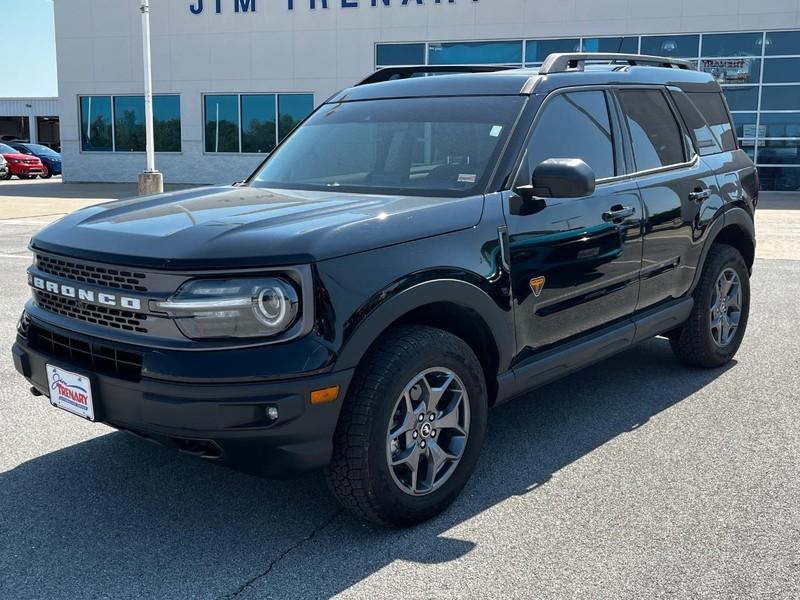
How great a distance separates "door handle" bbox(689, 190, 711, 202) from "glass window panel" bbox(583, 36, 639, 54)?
1947 centimetres

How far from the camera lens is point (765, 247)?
12.6 m

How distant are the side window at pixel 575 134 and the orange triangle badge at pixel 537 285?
0.46 m

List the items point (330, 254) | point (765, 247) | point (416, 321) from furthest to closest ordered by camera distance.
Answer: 1. point (765, 247)
2. point (416, 321)
3. point (330, 254)

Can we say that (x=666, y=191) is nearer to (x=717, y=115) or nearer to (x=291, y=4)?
(x=717, y=115)

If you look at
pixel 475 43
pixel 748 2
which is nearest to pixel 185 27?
pixel 475 43

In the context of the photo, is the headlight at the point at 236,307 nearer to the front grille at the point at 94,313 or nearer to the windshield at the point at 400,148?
the front grille at the point at 94,313

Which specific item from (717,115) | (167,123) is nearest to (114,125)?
(167,123)

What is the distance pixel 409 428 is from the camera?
3.39m

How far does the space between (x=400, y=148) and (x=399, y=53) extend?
22423 mm

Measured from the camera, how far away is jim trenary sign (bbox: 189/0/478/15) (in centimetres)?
2516

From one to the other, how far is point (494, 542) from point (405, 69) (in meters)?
3.08

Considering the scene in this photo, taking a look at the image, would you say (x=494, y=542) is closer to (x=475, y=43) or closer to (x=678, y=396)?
(x=678, y=396)

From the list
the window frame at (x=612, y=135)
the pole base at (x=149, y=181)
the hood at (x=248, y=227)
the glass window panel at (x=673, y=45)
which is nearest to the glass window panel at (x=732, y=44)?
the glass window panel at (x=673, y=45)

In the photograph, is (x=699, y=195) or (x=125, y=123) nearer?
(x=699, y=195)
